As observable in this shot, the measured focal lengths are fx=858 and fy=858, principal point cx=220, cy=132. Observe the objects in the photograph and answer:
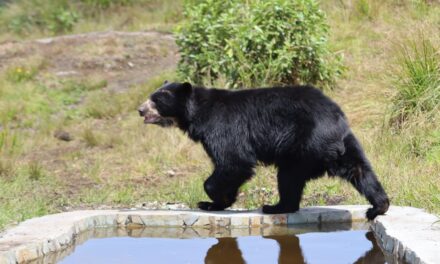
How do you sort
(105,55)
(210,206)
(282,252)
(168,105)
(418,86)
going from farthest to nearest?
1. (105,55)
2. (418,86)
3. (168,105)
4. (210,206)
5. (282,252)

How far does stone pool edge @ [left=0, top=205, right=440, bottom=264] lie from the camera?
4.99m

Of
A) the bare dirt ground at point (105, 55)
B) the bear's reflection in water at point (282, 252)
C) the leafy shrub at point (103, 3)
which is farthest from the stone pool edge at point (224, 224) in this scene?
the leafy shrub at point (103, 3)

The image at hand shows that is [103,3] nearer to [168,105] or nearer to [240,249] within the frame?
[168,105]

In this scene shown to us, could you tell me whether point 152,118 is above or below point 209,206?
above

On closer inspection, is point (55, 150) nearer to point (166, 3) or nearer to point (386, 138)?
point (386, 138)

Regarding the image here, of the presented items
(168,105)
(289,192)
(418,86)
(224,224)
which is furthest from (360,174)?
(418,86)

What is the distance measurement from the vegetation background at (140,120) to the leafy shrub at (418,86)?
0.05 ft

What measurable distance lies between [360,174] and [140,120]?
19.1 feet

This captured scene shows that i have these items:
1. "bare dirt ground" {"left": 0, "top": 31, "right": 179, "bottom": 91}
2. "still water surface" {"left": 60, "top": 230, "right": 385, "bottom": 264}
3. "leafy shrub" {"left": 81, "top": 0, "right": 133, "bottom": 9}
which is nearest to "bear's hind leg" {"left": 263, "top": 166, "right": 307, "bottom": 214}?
"still water surface" {"left": 60, "top": 230, "right": 385, "bottom": 264}

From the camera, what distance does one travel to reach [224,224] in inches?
241

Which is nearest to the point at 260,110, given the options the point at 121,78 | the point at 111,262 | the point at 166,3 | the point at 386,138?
the point at 111,262

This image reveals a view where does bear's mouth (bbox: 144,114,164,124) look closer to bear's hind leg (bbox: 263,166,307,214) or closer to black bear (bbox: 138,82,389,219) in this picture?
black bear (bbox: 138,82,389,219)

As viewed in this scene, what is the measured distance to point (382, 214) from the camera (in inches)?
232

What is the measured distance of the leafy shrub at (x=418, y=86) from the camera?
8.93m
